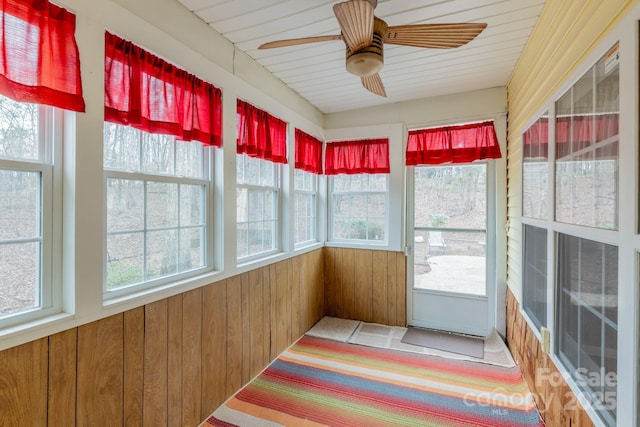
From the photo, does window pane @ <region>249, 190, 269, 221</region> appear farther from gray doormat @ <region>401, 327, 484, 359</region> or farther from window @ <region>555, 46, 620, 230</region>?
window @ <region>555, 46, 620, 230</region>

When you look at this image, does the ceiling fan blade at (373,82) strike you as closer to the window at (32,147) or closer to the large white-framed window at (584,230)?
the large white-framed window at (584,230)

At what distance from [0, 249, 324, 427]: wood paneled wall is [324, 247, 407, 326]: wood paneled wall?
1.09m

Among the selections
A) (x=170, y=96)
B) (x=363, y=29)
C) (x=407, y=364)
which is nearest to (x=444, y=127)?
(x=363, y=29)

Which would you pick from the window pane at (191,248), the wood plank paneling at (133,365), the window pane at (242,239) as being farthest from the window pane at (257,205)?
the wood plank paneling at (133,365)

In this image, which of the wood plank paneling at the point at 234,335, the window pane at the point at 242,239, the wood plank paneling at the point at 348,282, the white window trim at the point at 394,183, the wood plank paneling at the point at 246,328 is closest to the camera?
the wood plank paneling at the point at 234,335

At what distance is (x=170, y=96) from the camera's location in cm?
179

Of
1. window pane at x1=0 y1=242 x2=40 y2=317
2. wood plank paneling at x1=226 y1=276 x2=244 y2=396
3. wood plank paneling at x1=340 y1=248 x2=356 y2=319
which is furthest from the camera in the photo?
wood plank paneling at x1=340 y1=248 x2=356 y2=319

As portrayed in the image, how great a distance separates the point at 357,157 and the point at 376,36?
84.9 inches

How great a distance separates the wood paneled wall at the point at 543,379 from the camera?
4.80 ft

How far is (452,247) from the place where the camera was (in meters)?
3.44

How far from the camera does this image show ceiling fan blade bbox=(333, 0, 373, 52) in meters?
1.25

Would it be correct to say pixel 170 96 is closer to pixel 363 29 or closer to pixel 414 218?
pixel 363 29

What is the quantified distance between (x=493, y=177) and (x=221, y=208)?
2838 millimetres

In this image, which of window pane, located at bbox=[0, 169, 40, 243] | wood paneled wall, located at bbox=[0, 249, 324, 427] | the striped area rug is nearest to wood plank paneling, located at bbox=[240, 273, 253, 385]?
wood paneled wall, located at bbox=[0, 249, 324, 427]
